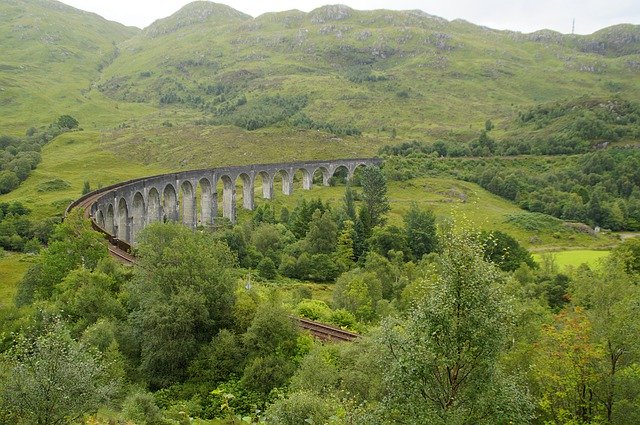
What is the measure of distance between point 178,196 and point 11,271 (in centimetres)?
2657

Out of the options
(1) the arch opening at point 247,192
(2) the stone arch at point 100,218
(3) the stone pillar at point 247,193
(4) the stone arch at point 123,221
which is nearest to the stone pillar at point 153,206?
(4) the stone arch at point 123,221

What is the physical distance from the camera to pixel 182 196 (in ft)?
277

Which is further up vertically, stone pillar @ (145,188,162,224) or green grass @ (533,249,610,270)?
stone pillar @ (145,188,162,224)

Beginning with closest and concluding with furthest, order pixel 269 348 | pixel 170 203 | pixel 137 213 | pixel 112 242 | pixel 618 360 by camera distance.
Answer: pixel 618 360
pixel 269 348
pixel 112 242
pixel 137 213
pixel 170 203

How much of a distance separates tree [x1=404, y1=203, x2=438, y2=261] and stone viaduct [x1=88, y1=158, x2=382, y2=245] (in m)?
32.8

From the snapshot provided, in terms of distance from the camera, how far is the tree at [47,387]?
15805mm

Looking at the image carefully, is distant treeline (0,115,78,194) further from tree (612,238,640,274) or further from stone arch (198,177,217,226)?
tree (612,238,640,274)

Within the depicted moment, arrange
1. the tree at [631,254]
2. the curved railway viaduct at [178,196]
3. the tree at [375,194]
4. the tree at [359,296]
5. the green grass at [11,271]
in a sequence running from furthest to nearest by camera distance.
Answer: the tree at [375,194]
the curved railway viaduct at [178,196]
the tree at [631,254]
the green grass at [11,271]
the tree at [359,296]

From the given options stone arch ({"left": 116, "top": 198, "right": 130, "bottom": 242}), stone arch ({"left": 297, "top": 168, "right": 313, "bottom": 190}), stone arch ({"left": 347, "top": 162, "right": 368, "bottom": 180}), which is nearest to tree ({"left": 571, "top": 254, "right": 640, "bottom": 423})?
stone arch ({"left": 116, "top": 198, "right": 130, "bottom": 242})

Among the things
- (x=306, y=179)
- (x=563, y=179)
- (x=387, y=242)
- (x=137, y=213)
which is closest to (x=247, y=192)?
(x=306, y=179)

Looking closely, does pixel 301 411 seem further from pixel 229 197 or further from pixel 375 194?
pixel 229 197

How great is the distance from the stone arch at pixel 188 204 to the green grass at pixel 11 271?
24.9 m

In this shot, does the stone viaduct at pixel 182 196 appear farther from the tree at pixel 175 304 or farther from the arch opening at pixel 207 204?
the tree at pixel 175 304

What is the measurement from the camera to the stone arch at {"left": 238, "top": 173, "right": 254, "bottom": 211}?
97.3 m
